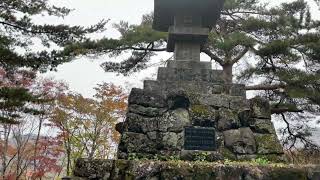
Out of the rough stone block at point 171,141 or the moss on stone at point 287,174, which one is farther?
the rough stone block at point 171,141

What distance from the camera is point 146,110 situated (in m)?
8.81

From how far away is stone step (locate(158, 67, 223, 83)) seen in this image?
9.58 m

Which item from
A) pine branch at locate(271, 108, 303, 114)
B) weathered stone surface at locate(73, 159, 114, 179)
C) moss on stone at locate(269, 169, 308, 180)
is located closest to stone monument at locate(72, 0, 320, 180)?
weathered stone surface at locate(73, 159, 114, 179)

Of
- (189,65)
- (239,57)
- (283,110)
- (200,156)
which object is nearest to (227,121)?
(200,156)

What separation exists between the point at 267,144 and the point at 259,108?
98 centimetres

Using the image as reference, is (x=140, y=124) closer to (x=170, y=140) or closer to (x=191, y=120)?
(x=170, y=140)

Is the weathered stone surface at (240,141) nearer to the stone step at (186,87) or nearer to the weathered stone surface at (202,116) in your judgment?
the weathered stone surface at (202,116)

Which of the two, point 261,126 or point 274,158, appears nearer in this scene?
point 274,158

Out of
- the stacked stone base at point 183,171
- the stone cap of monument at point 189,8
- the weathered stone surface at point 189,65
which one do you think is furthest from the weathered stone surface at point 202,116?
the stone cap of monument at point 189,8

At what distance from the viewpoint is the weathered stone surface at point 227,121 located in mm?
8797

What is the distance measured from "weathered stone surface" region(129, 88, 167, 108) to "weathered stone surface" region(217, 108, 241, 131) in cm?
133

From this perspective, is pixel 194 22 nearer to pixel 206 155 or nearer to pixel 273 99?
pixel 206 155

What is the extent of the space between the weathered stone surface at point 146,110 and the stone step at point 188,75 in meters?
1.01

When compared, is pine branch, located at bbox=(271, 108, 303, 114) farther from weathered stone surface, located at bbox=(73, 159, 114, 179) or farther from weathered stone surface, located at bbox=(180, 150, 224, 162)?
weathered stone surface, located at bbox=(73, 159, 114, 179)
